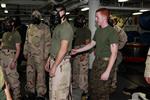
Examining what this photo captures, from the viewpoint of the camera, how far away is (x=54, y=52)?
394 cm

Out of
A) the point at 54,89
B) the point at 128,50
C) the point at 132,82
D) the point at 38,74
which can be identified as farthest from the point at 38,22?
the point at 128,50

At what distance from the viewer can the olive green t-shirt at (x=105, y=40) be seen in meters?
3.79

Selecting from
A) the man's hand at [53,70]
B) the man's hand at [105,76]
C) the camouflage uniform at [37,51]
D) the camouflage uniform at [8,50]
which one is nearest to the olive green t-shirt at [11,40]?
the camouflage uniform at [8,50]

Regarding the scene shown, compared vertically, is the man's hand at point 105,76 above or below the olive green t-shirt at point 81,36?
below

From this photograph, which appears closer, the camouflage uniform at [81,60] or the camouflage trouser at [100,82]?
the camouflage trouser at [100,82]

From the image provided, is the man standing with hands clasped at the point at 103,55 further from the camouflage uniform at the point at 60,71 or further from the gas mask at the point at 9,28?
the gas mask at the point at 9,28

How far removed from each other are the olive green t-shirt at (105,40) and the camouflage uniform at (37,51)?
5.14ft

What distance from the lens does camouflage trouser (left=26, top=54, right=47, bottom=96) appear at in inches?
207

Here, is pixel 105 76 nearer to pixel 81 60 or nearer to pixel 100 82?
pixel 100 82

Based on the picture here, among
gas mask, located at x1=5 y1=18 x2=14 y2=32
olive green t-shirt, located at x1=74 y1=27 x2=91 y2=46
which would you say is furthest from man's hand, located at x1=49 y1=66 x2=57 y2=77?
olive green t-shirt, located at x1=74 y1=27 x2=91 y2=46

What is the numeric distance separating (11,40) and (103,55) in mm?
1915

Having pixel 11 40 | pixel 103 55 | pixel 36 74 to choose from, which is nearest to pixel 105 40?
pixel 103 55

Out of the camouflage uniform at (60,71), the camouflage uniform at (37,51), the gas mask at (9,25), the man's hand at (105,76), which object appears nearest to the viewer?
the man's hand at (105,76)

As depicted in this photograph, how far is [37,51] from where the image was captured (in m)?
5.22
